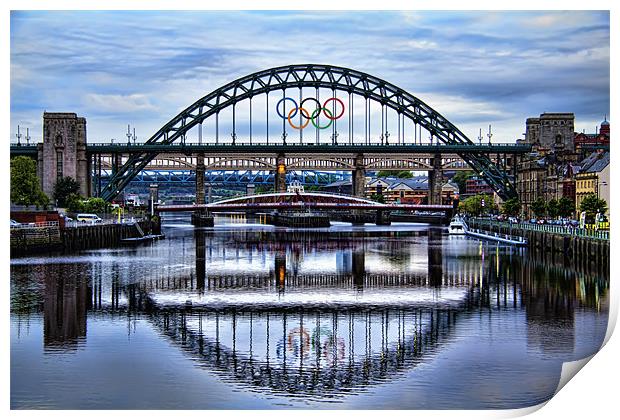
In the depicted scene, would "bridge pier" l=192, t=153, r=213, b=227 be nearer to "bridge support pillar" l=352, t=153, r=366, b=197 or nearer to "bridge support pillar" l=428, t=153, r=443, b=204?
"bridge support pillar" l=352, t=153, r=366, b=197

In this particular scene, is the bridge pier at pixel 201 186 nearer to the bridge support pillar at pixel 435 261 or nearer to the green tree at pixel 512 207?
the green tree at pixel 512 207

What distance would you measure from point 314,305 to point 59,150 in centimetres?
9409

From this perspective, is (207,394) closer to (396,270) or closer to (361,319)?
(361,319)

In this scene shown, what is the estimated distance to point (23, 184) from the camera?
81.5 m

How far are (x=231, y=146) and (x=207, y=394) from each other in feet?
387

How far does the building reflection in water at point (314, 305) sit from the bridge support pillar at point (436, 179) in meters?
73.0

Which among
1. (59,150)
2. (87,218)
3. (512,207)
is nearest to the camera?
(87,218)

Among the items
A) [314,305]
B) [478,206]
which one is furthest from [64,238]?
[478,206]

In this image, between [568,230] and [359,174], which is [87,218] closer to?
[568,230]

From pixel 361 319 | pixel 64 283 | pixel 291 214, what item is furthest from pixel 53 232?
pixel 291 214

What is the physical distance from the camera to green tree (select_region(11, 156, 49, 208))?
80.9 meters

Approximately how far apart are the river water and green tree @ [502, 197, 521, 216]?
65.0 m

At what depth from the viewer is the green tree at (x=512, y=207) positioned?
12750 cm

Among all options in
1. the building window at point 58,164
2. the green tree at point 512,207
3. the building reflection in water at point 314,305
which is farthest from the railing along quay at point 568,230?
the building window at point 58,164
